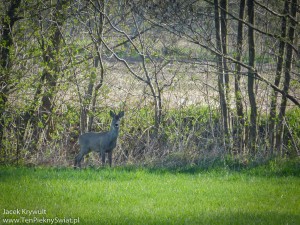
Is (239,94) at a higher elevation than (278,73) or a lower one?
lower

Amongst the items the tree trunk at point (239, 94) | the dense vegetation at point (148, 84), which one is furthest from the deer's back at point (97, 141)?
the tree trunk at point (239, 94)

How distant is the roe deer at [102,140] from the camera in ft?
51.8

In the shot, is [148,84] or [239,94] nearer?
[239,94]

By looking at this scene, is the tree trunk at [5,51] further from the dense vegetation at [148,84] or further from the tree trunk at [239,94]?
the tree trunk at [239,94]

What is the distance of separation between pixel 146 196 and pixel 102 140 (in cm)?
522

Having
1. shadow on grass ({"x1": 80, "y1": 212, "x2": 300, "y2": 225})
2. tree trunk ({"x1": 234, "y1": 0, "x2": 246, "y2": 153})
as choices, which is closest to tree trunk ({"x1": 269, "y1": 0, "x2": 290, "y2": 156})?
tree trunk ({"x1": 234, "y1": 0, "x2": 246, "y2": 153})

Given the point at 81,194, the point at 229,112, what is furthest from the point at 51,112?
the point at 81,194

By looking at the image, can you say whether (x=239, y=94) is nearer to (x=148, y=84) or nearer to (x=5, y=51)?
(x=148, y=84)

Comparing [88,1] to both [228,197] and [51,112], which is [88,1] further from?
[228,197]

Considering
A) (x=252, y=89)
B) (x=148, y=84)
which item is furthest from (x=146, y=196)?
(x=148, y=84)

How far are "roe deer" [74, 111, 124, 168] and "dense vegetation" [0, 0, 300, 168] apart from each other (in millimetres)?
781

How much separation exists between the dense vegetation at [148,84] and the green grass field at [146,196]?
2.14 metres

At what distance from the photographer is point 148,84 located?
17781 millimetres

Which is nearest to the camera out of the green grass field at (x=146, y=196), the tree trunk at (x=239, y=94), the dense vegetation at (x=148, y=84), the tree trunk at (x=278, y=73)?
the green grass field at (x=146, y=196)
